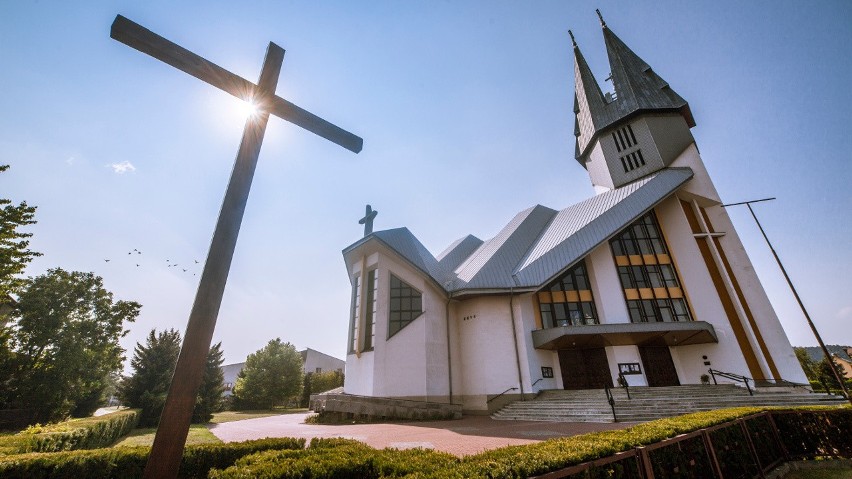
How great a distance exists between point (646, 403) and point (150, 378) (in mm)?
25696

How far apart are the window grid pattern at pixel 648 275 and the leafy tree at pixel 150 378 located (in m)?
28.3

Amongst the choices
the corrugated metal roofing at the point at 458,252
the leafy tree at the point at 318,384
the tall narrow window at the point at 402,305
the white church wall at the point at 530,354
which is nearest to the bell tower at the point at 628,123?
the corrugated metal roofing at the point at 458,252

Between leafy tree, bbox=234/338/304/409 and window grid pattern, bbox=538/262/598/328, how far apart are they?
83.8ft

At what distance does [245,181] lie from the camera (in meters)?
3.46

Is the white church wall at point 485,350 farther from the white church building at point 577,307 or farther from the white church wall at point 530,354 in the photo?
the white church wall at point 530,354

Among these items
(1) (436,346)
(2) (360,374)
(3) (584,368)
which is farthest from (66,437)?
(3) (584,368)

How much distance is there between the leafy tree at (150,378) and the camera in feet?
60.0

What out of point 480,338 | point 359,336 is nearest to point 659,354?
point 480,338

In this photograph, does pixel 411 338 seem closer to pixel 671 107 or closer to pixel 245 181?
pixel 245 181

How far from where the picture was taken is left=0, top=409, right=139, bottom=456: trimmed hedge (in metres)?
6.61

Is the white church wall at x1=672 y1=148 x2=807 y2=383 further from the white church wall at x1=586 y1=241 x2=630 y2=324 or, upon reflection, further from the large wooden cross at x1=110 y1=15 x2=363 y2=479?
the large wooden cross at x1=110 y1=15 x2=363 y2=479

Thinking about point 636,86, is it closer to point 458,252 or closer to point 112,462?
point 458,252

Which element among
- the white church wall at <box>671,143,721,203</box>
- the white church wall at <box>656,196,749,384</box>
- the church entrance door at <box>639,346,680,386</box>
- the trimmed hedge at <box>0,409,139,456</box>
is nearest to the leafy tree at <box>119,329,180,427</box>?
the trimmed hedge at <box>0,409,139,456</box>

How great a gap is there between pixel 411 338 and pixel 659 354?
16.0 meters
